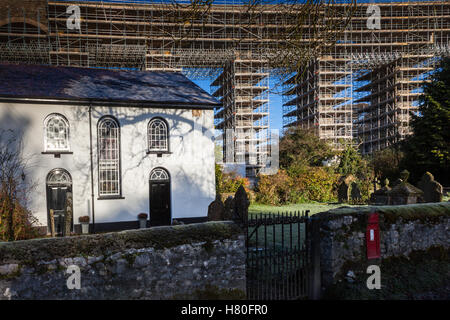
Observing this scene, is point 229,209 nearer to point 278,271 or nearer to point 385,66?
point 278,271

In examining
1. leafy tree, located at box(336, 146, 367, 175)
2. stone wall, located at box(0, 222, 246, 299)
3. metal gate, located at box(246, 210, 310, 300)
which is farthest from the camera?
leafy tree, located at box(336, 146, 367, 175)

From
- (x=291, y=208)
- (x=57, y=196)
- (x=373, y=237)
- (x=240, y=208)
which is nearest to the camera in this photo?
(x=240, y=208)

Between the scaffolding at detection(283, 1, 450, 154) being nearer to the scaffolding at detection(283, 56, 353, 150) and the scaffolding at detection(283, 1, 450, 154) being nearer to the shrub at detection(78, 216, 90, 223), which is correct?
the scaffolding at detection(283, 56, 353, 150)

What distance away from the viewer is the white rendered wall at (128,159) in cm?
1347

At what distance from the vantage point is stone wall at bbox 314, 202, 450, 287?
21.0 feet

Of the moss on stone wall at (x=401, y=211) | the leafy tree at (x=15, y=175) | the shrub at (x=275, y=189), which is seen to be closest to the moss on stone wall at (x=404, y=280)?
the moss on stone wall at (x=401, y=211)

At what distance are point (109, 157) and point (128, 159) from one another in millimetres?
920

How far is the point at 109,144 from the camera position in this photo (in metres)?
14.8

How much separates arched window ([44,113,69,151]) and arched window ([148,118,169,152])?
3.81 metres

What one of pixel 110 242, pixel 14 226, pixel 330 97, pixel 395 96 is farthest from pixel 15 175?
pixel 395 96

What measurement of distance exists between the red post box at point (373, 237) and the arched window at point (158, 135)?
10745 millimetres

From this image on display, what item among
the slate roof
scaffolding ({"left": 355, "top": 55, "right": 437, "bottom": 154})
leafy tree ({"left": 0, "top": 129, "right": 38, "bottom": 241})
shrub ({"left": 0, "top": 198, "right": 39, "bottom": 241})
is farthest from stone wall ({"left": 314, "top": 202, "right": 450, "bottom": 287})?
scaffolding ({"left": 355, "top": 55, "right": 437, "bottom": 154})

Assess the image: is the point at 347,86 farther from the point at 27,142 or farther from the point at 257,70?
the point at 27,142

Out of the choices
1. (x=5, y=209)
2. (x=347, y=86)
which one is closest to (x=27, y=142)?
(x=5, y=209)
